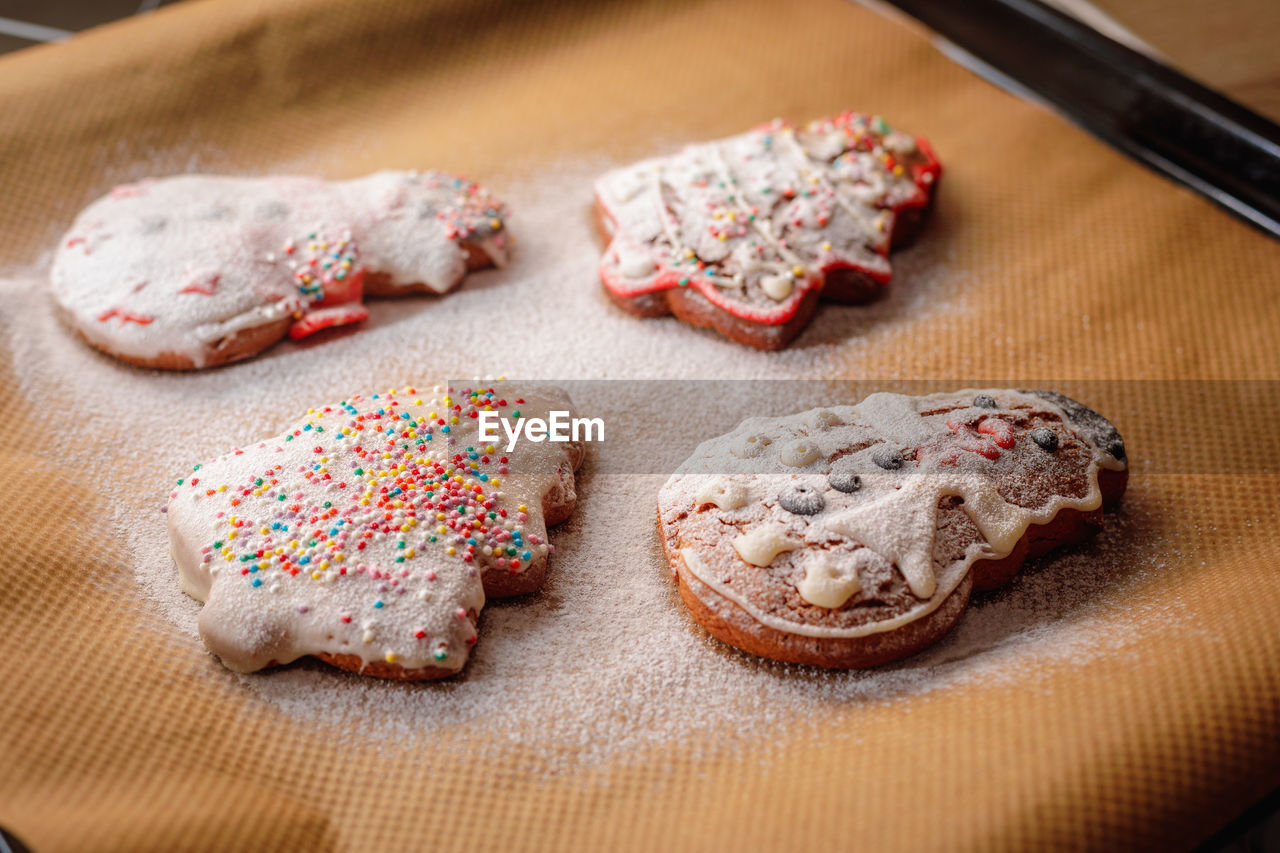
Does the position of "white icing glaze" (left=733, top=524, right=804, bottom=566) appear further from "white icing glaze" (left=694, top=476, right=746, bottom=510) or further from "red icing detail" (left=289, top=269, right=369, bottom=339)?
"red icing detail" (left=289, top=269, right=369, bottom=339)

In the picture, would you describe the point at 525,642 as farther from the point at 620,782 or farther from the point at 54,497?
the point at 54,497

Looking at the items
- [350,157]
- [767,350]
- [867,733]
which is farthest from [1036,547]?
[350,157]

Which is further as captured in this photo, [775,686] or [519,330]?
[519,330]

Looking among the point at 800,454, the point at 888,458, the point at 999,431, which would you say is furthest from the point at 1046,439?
the point at 800,454

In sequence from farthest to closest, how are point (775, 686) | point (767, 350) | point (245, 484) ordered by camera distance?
point (767, 350) → point (245, 484) → point (775, 686)

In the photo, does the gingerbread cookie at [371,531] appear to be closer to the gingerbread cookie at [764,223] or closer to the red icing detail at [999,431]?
the gingerbread cookie at [764,223]

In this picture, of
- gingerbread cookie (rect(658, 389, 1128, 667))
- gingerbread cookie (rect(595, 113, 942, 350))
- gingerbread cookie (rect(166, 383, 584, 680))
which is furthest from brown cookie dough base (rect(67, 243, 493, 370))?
gingerbread cookie (rect(658, 389, 1128, 667))

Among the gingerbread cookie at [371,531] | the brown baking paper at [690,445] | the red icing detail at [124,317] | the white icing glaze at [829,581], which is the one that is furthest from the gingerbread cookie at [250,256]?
the white icing glaze at [829,581]
